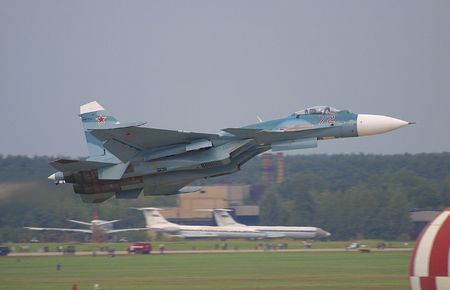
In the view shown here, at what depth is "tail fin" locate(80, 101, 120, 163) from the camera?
97.3ft

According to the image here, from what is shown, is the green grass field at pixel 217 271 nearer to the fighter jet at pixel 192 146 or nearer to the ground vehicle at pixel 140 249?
the ground vehicle at pixel 140 249

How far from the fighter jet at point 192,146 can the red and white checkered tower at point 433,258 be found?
8.62m

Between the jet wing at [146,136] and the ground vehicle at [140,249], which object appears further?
the ground vehicle at [140,249]

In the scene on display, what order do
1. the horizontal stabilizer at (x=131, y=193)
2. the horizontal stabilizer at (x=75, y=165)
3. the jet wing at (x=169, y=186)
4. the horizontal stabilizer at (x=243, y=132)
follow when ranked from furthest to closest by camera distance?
the horizontal stabilizer at (x=131, y=193) < the jet wing at (x=169, y=186) < the horizontal stabilizer at (x=75, y=165) < the horizontal stabilizer at (x=243, y=132)

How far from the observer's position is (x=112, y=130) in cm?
2617

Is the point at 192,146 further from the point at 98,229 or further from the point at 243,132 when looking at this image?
the point at 98,229

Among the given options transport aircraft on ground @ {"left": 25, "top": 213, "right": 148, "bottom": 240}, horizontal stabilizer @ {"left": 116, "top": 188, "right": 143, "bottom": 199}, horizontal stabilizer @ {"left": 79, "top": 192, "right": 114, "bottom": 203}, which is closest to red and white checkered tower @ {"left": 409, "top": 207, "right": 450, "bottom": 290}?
horizontal stabilizer @ {"left": 116, "top": 188, "right": 143, "bottom": 199}

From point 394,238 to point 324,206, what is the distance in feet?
24.2

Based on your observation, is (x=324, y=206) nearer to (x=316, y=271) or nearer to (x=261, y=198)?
(x=261, y=198)

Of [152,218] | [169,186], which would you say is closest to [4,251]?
[152,218]

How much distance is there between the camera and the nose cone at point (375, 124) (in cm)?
2681

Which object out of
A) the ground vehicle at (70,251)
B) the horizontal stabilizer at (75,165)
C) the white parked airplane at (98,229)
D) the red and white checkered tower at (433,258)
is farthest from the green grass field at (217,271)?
the red and white checkered tower at (433,258)

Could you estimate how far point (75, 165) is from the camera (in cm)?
2725

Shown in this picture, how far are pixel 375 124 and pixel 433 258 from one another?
9.30 meters
